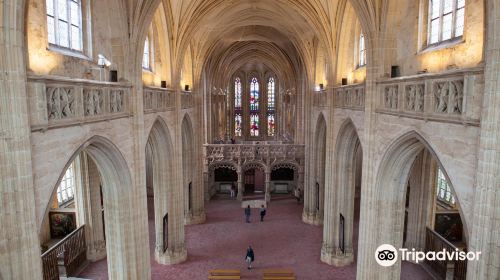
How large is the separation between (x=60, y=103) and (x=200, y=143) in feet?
56.7

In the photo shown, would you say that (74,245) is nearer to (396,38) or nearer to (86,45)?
(86,45)

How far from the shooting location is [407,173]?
39.1ft

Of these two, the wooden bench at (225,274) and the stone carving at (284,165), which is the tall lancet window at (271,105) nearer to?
the stone carving at (284,165)

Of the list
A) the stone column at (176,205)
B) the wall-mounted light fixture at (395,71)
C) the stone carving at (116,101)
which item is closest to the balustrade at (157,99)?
the stone column at (176,205)

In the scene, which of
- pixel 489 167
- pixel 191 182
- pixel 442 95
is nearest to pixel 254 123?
pixel 191 182

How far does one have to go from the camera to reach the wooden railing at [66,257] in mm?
15492

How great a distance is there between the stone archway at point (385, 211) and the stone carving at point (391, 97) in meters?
1.51

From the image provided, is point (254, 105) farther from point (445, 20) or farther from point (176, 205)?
point (445, 20)

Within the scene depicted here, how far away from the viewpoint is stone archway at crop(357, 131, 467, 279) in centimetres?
1183

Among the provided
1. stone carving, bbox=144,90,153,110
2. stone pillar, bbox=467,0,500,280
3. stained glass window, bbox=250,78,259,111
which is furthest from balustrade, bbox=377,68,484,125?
stained glass window, bbox=250,78,259,111

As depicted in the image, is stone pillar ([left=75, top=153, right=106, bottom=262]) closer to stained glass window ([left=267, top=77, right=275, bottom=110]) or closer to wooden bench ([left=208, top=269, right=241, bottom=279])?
wooden bench ([left=208, top=269, right=241, bottom=279])

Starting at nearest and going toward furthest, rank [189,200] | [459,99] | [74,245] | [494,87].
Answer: [494,87] → [459,99] → [74,245] → [189,200]

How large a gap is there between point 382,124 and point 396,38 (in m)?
2.87

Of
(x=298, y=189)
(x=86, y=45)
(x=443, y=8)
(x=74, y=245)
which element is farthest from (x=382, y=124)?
(x=298, y=189)
